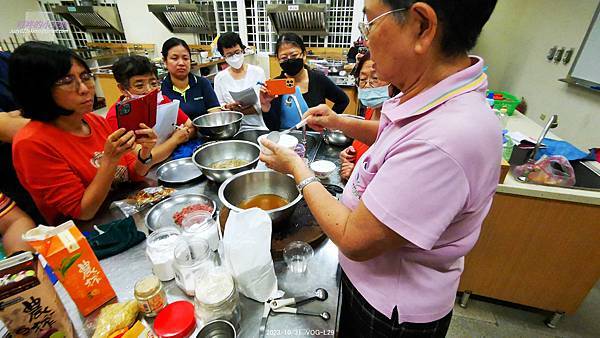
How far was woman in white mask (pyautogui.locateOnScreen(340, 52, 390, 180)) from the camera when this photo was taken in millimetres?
1536

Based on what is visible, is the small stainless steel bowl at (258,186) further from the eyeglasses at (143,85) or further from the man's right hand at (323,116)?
the eyeglasses at (143,85)

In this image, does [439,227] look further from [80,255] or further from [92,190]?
[92,190]

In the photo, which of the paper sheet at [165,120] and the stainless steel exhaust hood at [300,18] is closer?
the paper sheet at [165,120]

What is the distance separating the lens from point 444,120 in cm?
54

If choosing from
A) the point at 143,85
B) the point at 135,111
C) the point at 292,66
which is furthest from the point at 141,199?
the point at 292,66

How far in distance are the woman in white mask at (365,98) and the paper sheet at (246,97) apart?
2.97 feet

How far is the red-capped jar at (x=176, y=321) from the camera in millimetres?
699

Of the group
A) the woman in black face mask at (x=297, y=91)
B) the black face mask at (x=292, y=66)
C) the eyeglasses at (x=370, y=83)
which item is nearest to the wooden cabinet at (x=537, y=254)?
the eyeglasses at (x=370, y=83)

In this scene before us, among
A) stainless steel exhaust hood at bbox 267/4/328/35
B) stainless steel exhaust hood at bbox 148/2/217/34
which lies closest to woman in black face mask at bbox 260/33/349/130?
stainless steel exhaust hood at bbox 267/4/328/35

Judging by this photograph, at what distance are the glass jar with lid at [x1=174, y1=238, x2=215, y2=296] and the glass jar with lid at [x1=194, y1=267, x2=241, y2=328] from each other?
0.12 feet

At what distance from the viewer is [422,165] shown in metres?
0.52

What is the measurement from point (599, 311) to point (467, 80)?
8.90 ft

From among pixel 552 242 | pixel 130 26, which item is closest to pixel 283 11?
pixel 130 26

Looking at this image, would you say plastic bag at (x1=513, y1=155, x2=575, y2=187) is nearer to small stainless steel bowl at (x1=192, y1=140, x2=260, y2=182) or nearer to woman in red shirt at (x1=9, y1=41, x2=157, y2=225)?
small stainless steel bowl at (x1=192, y1=140, x2=260, y2=182)
